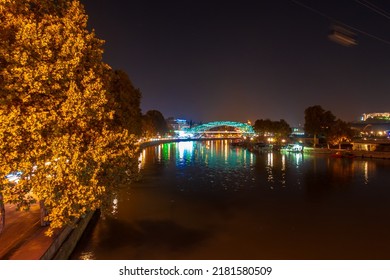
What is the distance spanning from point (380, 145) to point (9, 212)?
6463cm

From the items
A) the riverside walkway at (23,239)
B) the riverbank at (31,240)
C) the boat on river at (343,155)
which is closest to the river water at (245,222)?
the riverbank at (31,240)

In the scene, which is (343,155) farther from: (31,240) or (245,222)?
(31,240)

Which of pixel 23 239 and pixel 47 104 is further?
pixel 23 239

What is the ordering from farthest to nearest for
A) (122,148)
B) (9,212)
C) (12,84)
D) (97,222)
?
(97,222) < (9,212) < (122,148) < (12,84)

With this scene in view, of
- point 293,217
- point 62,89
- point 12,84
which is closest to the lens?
point 12,84

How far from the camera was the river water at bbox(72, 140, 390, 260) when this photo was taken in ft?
50.5

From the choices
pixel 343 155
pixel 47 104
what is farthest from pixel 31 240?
pixel 343 155

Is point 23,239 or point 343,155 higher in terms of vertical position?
point 343,155

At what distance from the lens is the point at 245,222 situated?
20172mm

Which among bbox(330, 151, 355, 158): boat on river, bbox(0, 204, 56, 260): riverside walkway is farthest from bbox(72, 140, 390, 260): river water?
→ bbox(330, 151, 355, 158): boat on river

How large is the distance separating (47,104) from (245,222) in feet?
44.2

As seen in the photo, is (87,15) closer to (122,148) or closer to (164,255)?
(122,148)

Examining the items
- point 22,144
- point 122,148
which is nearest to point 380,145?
point 122,148

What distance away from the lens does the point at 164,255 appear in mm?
14938
